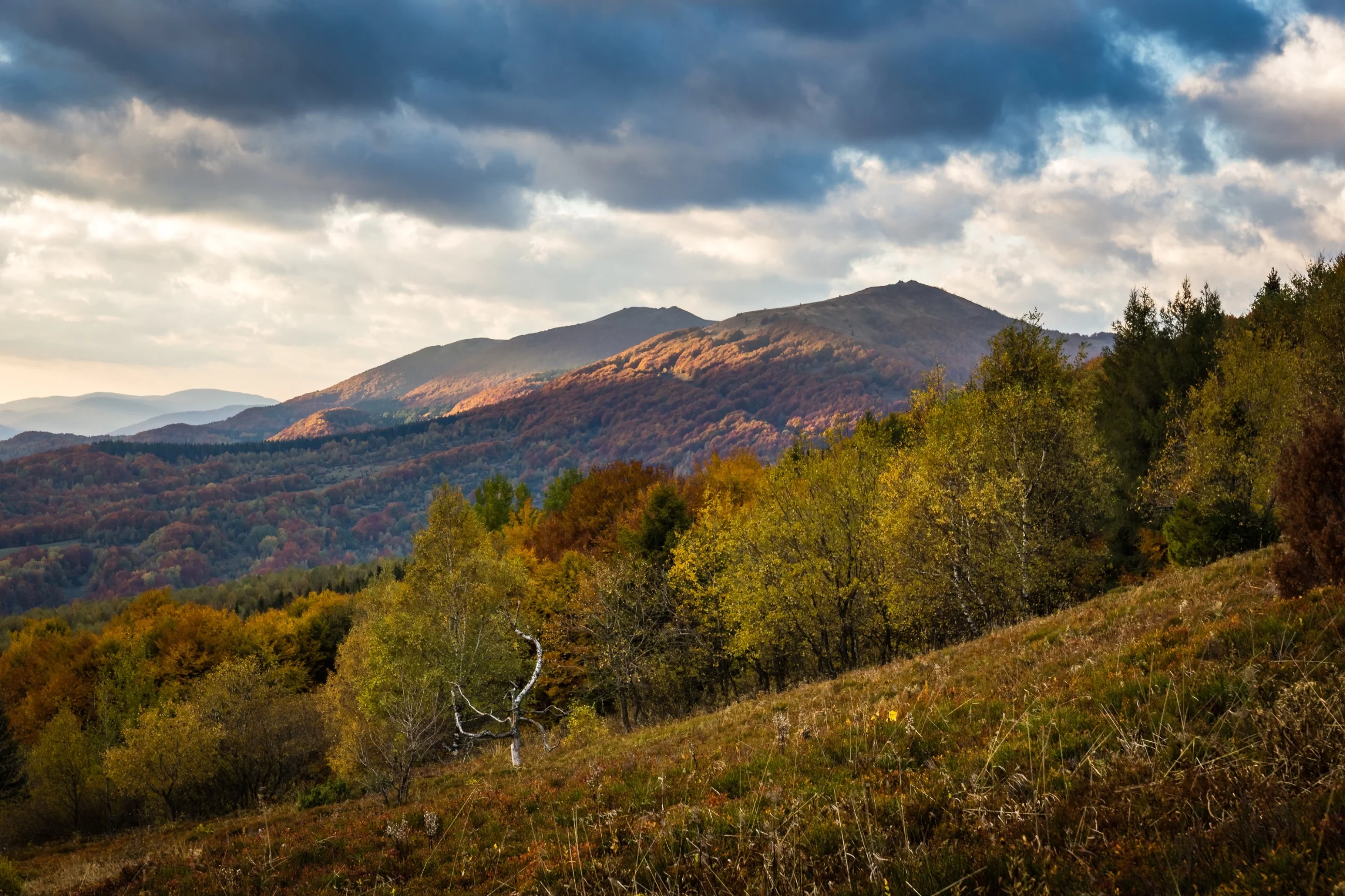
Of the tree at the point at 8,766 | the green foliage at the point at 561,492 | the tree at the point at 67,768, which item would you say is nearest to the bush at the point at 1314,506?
the green foliage at the point at 561,492

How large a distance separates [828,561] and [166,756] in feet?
169

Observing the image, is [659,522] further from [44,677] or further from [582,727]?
[44,677]

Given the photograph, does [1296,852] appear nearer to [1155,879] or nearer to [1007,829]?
[1155,879]

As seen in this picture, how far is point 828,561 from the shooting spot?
111 feet

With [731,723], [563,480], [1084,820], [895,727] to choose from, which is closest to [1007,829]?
[1084,820]

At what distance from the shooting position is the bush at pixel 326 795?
22078 millimetres

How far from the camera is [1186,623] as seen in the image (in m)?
12.5

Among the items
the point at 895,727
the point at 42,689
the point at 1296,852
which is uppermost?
the point at 1296,852

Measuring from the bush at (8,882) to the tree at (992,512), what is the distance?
94.9 feet

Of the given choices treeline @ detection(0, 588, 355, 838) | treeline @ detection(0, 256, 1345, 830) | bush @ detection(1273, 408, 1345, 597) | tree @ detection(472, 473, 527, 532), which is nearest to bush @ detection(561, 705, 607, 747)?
treeline @ detection(0, 256, 1345, 830)

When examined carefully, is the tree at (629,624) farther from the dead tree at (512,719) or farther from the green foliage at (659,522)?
the dead tree at (512,719)

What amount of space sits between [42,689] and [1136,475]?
11957cm

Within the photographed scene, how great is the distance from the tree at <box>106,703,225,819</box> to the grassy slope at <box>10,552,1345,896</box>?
40865 millimetres

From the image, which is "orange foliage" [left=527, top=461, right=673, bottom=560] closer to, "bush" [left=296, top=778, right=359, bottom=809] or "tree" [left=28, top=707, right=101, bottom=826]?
"bush" [left=296, top=778, right=359, bottom=809]
